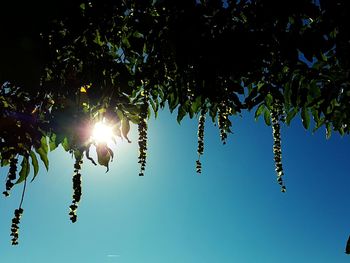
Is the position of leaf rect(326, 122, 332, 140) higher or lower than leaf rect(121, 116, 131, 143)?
higher

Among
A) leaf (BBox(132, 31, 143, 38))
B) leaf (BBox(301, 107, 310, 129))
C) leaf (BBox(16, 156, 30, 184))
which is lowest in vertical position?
leaf (BBox(16, 156, 30, 184))

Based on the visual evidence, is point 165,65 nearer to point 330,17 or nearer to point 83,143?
point 83,143

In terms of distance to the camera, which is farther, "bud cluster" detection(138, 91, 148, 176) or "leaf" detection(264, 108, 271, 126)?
"leaf" detection(264, 108, 271, 126)

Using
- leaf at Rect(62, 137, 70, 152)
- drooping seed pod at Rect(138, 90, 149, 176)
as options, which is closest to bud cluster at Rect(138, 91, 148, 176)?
drooping seed pod at Rect(138, 90, 149, 176)

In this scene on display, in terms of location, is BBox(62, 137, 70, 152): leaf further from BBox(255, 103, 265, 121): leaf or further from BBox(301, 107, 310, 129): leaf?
BBox(301, 107, 310, 129): leaf

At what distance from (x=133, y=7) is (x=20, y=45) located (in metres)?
2.01

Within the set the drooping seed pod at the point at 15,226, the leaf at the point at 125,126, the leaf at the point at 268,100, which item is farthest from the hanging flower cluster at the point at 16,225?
the leaf at the point at 268,100

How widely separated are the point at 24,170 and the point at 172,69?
1.70 m

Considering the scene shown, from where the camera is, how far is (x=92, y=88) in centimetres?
375

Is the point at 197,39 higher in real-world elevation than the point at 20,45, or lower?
higher

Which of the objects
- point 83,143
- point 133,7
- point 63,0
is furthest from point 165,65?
point 63,0

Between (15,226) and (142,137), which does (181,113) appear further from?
(15,226)

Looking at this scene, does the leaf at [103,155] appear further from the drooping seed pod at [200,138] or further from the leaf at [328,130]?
the leaf at [328,130]

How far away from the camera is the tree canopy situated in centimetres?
307
